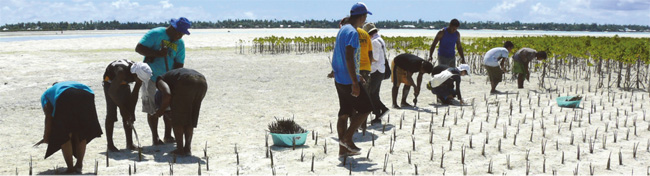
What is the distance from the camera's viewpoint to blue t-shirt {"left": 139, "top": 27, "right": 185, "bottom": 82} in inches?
226

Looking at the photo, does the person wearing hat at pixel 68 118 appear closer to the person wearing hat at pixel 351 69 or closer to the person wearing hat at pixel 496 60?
the person wearing hat at pixel 351 69

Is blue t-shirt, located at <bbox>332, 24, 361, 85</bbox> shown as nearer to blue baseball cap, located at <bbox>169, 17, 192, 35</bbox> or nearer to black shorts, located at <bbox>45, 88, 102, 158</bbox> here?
blue baseball cap, located at <bbox>169, 17, 192, 35</bbox>

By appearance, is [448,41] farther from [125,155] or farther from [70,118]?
[70,118]

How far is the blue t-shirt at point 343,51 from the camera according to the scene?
5.01m

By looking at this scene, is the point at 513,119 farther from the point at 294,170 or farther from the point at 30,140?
the point at 30,140

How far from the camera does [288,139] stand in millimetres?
5973

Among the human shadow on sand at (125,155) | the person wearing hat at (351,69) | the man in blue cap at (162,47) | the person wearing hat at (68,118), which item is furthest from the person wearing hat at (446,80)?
the person wearing hat at (68,118)

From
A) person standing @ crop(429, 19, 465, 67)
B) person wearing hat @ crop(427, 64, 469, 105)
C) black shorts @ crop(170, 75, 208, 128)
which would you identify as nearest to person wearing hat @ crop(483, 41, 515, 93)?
person standing @ crop(429, 19, 465, 67)

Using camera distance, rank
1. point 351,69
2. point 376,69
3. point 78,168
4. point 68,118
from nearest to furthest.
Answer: point 68,118, point 78,168, point 351,69, point 376,69

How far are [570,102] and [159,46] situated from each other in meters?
6.30

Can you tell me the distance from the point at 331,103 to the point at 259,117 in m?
1.89

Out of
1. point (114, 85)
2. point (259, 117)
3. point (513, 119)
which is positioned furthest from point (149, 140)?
point (513, 119)

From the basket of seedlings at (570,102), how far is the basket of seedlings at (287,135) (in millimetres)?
4780

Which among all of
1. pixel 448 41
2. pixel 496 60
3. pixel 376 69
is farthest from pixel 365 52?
pixel 496 60
